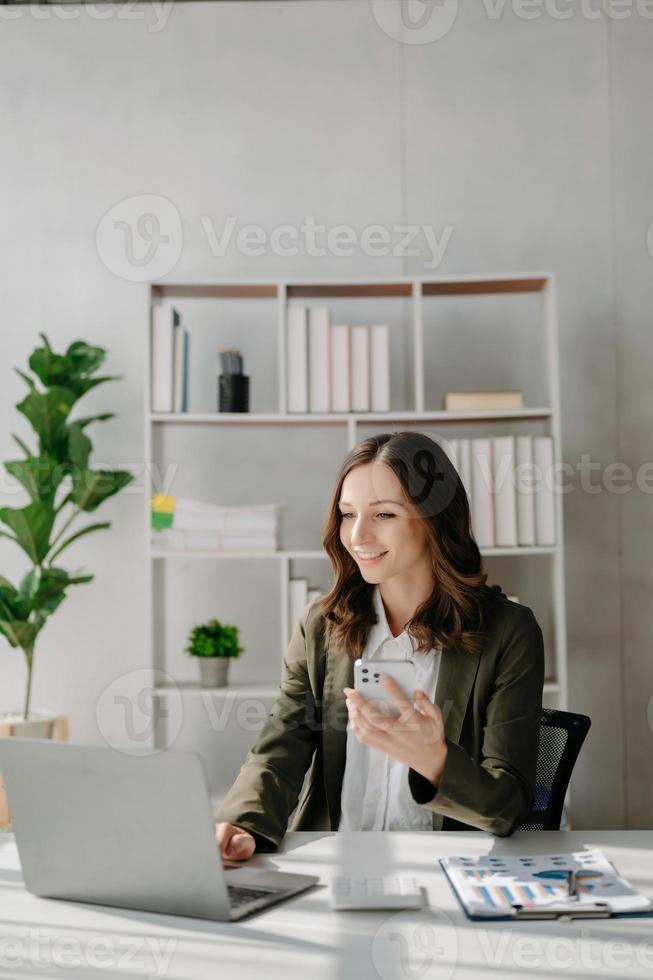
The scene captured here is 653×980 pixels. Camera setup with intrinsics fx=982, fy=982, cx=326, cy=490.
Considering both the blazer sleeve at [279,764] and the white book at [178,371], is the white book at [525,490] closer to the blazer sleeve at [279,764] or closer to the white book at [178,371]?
the white book at [178,371]

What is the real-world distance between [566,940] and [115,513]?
Answer: 8.91ft

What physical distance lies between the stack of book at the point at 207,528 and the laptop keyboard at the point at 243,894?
1.91 metres

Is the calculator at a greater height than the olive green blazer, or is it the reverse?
the olive green blazer

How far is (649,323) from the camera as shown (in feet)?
11.6

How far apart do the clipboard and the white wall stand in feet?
7.28

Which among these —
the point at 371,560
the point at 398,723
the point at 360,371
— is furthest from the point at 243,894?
the point at 360,371

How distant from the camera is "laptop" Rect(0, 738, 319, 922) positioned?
45.0 inches

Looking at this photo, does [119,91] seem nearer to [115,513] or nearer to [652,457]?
[115,513]

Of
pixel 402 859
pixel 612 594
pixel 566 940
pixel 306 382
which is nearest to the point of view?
pixel 566 940

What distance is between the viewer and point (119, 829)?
3.84 feet

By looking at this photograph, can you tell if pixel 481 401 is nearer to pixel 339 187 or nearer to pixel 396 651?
pixel 339 187

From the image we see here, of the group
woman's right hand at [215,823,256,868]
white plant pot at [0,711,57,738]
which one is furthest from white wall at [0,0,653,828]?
woman's right hand at [215,823,256,868]

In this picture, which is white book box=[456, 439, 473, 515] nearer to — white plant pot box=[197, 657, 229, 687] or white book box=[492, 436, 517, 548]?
white book box=[492, 436, 517, 548]

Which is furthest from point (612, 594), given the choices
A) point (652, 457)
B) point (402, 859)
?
point (402, 859)
